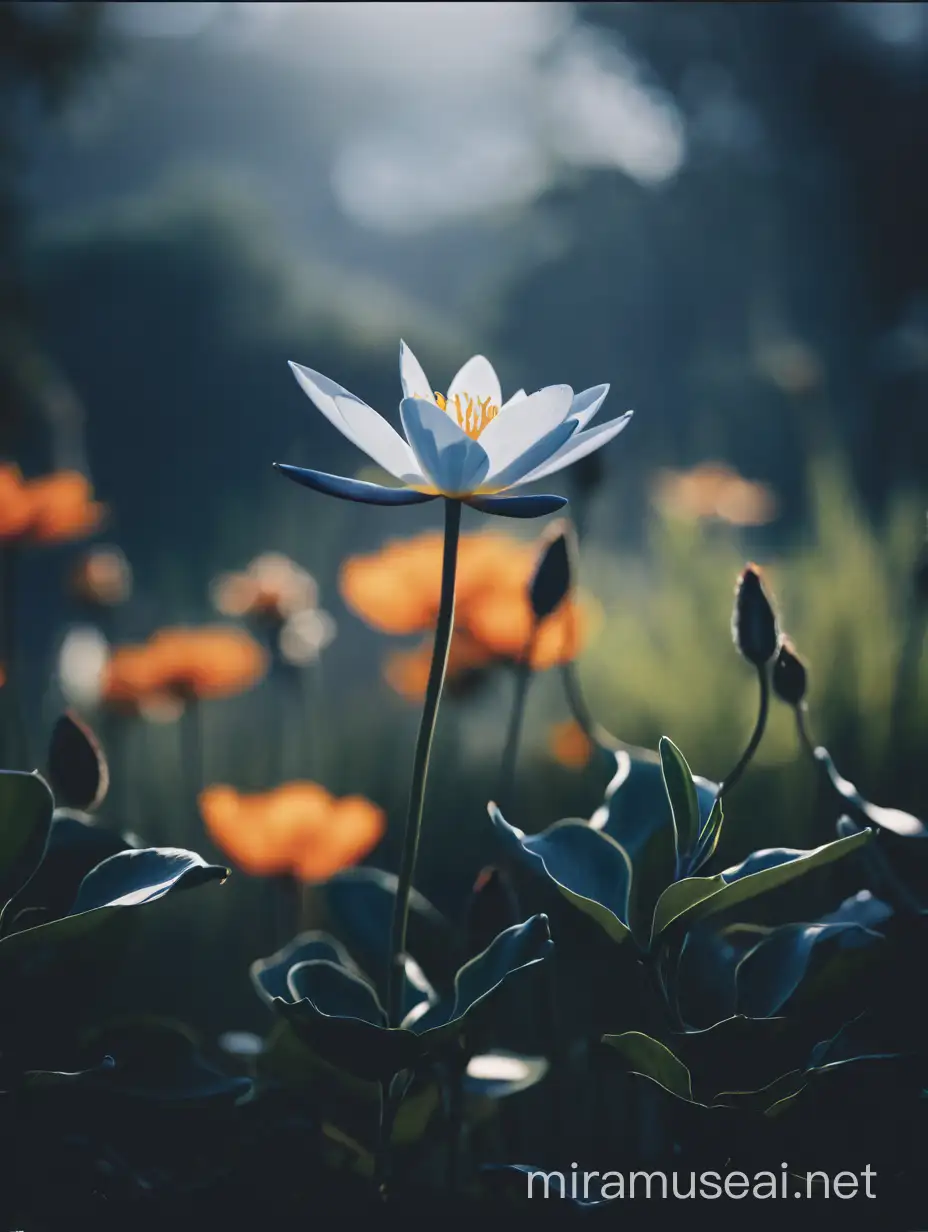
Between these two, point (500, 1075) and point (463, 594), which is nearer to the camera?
point (500, 1075)

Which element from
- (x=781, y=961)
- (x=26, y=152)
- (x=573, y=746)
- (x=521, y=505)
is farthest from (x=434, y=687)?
(x=26, y=152)

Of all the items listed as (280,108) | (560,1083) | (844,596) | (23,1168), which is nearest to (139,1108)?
(23,1168)

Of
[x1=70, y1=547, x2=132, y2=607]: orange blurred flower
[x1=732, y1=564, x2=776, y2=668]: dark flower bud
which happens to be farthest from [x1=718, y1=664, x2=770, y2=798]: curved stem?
[x1=70, y1=547, x2=132, y2=607]: orange blurred flower

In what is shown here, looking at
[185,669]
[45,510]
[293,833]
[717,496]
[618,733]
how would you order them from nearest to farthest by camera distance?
1. [293,833]
2. [45,510]
3. [185,669]
4. [618,733]
5. [717,496]

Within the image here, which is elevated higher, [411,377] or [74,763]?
[411,377]

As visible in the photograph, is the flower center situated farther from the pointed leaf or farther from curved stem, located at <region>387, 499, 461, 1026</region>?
the pointed leaf

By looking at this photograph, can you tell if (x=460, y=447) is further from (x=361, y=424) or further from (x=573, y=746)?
(x=573, y=746)
